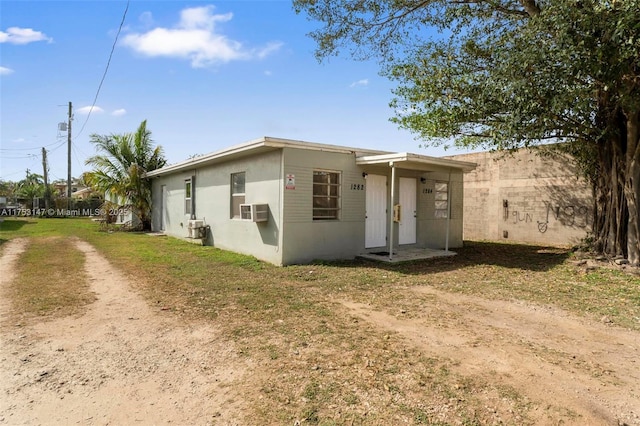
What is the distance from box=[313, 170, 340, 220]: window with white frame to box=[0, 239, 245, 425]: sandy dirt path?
15.5ft

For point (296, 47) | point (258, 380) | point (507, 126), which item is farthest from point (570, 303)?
point (296, 47)

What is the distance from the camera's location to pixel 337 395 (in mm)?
2840

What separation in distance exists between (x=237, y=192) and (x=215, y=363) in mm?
7281

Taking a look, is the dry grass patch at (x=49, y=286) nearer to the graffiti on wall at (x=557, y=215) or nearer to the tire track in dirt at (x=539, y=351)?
the tire track in dirt at (x=539, y=351)

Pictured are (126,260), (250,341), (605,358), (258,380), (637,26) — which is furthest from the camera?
(126,260)

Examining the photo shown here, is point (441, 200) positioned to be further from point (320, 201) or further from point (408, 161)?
point (320, 201)

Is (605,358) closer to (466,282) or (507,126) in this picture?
(466,282)

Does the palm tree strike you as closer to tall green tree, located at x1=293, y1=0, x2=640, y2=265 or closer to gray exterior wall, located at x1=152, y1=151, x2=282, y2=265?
gray exterior wall, located at x1=152, y1=151, x2=282, y2=265

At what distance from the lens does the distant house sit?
27.8ft

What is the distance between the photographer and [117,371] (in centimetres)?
322

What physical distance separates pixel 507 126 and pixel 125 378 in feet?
23.6

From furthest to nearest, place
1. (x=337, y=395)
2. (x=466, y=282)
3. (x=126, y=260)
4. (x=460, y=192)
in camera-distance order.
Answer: (x=460, y=192), (x=126, y=260), (x=466, y=282), (x=337, y=395)

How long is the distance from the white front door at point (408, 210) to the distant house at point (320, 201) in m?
0.03

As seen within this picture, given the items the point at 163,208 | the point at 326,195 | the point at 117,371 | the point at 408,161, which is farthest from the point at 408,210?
the point at 163,208
